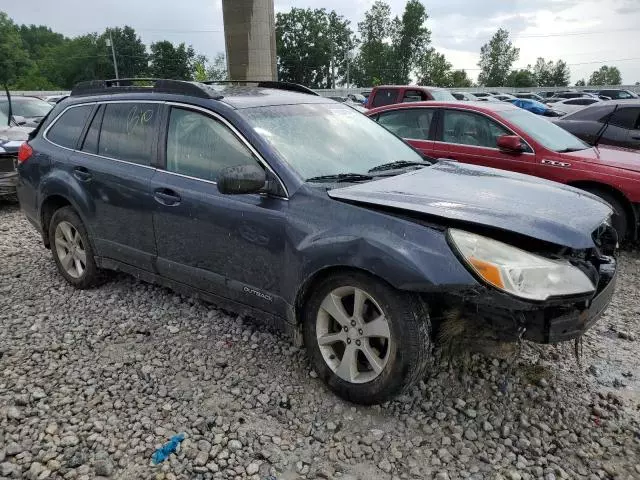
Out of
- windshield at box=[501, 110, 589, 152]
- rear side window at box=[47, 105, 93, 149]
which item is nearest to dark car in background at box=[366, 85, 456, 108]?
windshield at box=[501, 110, 589, 152]

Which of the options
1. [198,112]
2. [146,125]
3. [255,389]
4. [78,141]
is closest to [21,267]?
[78,141]

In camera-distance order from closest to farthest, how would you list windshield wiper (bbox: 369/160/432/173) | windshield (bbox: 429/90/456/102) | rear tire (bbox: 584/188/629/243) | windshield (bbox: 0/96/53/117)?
1. windshield wiper (bbox: 369/160/432/173)
2. rear tire (bbox: 584/188/629/243)
3. windshield (bbox: 0/96/53/117)
4. windshield (bbox: 429/90/456/102)

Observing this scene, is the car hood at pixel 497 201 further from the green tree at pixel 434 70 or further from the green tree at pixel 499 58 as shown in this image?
the green tree at pixel 499 58

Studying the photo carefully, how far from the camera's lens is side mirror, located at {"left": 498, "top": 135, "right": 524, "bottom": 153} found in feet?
A: 19.0

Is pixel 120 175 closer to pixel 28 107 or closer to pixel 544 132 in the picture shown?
pixel 544 132

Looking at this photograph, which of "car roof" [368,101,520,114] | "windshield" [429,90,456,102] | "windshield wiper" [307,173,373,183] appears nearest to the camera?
"windshield wiper" [307,173,373,183]

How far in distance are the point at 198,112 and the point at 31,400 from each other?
6.62ft

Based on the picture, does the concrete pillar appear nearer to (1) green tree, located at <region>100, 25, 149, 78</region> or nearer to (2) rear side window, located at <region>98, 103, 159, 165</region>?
(2) rear side window, located at <region>98, 103, 159, 165</region>

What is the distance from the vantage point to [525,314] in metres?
2.38

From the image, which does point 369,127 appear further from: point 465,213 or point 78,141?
point 78,141

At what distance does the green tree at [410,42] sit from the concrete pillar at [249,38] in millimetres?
79282

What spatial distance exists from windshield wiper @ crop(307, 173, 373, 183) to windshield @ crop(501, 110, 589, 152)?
3.63 meters

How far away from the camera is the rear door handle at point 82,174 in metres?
4.02

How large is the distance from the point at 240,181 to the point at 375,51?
91063 millimetres
